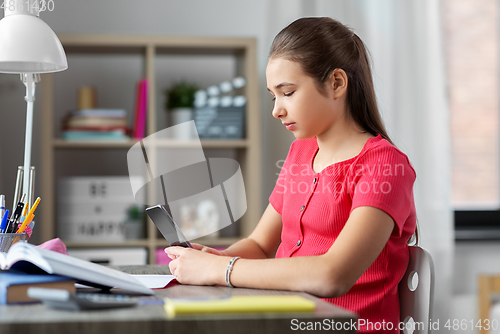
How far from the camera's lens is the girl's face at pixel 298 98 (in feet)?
3.25

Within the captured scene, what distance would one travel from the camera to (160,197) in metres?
1.47

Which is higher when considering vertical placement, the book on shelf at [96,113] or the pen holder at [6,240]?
the book on shelf at [96,113]

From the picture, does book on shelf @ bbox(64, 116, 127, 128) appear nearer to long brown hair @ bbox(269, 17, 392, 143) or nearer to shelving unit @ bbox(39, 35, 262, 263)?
shelving unit @ bbox(39, 35, 262, 263)

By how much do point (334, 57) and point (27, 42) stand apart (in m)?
0.59

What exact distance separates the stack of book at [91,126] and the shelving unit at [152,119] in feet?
0.13

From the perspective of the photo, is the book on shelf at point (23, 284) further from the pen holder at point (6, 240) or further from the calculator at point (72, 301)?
the pen holder at point (6, 240)

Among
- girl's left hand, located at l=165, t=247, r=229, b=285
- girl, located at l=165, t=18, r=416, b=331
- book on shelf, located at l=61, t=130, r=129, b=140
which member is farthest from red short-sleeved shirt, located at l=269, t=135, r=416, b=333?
book on shelf, located at l=61, t=130, r=129, b=140

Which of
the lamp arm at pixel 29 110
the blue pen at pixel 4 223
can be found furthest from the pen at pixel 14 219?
the lamp arm at pixel 29 110

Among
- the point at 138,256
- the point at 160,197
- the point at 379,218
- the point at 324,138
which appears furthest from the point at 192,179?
the point at 138,256

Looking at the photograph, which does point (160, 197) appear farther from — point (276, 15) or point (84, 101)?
point (276, 15)

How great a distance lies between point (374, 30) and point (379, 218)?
1.79m

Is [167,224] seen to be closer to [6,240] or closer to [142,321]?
[6,240]

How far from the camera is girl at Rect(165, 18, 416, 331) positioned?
0.79 meters

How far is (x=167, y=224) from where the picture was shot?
36.6 inches
